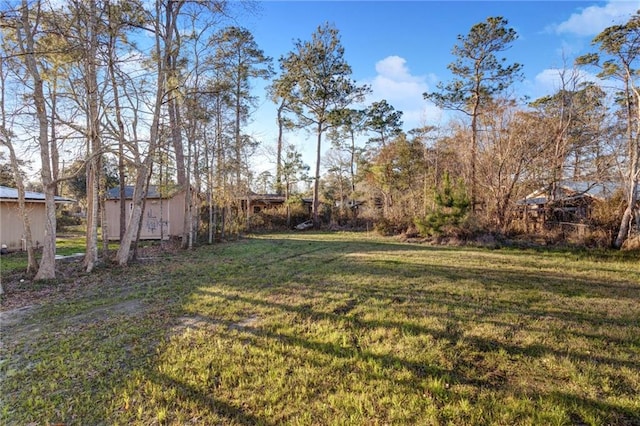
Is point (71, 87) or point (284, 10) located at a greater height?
point (284, 10)

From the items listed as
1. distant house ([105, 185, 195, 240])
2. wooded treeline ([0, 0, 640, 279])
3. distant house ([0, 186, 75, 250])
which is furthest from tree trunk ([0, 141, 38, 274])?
distant house ([105, 185, 195, 240])

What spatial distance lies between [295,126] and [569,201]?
16.4 m

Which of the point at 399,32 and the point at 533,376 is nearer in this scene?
the point at 533,376

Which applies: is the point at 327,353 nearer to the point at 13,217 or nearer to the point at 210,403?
the point at 210,403

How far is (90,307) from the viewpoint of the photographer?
489 cm

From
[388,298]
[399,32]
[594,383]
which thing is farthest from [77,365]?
[399,32]

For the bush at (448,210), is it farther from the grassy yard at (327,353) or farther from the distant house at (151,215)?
the distant house at (151,215)

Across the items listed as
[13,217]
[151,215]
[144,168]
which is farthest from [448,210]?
[13,217]

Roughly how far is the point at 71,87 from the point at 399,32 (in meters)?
9.42

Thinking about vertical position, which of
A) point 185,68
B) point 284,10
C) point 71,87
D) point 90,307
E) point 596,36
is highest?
point 596,36

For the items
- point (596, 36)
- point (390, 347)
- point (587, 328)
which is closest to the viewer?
point (390, 347)

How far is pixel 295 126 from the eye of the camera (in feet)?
71.9

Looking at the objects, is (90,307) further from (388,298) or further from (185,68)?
(185,68)

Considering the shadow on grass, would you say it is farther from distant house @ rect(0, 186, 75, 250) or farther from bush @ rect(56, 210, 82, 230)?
bush @ rect(56, 210, 82, 230)
